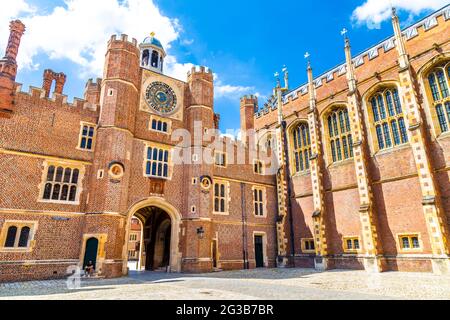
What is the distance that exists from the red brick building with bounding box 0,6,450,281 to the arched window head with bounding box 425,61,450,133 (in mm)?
73

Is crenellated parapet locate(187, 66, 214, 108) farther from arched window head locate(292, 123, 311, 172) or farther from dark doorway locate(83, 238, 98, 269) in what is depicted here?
dark doorway locate(83, 238, 98, 269)

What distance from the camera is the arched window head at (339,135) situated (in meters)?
22.0

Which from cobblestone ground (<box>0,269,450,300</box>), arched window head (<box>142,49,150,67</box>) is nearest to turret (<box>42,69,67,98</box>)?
arched window head (<box>142,49,150,67</box>)

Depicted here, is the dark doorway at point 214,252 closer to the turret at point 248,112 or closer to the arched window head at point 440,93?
the turret at point 248,112

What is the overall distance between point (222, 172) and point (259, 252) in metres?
7.67

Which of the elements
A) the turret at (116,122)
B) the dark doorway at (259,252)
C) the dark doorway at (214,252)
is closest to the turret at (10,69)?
the turret at (116,122)

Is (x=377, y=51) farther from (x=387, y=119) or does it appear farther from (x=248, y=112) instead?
(x=248, y=112)

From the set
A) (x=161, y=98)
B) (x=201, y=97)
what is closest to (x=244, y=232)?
(x=201, y=97)

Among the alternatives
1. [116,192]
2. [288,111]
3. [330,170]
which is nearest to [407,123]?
[330,170]

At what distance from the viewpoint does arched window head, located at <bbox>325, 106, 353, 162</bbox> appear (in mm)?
22016

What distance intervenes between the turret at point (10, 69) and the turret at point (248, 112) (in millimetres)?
21706

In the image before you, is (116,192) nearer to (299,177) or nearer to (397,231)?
(299,177)

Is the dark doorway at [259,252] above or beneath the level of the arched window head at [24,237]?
beneath

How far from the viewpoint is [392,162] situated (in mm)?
18688
